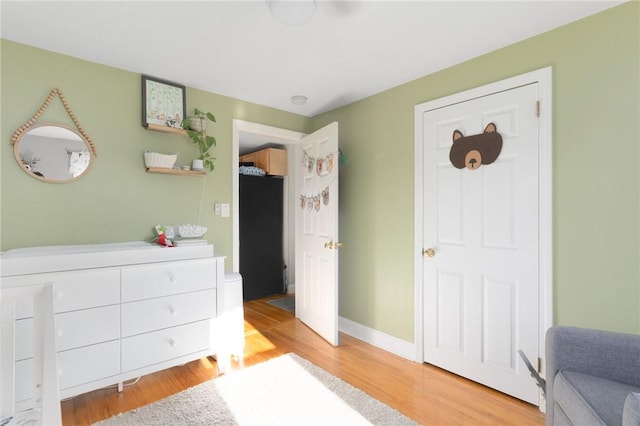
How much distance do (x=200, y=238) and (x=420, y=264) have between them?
178 cm

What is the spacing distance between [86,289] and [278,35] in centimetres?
188

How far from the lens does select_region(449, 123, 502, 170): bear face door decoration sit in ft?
6.73

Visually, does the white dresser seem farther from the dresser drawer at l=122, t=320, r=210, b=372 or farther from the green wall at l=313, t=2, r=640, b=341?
the green wall at l=313, t=2, r=640, b=341

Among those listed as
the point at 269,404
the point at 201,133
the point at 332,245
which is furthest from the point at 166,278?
the point at 332,245

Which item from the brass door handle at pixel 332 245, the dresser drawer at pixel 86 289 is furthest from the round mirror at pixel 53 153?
the brass door handle at pixel 332 245

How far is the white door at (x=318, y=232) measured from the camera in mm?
2816

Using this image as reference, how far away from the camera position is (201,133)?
2.62 metres

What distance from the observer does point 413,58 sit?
218 cm

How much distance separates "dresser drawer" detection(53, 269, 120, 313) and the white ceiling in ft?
4.73

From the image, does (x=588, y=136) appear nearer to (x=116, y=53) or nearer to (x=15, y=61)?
(x=116, y=53)

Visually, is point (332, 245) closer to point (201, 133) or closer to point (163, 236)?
point (163, 236)

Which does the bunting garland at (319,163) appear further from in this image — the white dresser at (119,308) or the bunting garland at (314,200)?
the white dresser at (119,308)

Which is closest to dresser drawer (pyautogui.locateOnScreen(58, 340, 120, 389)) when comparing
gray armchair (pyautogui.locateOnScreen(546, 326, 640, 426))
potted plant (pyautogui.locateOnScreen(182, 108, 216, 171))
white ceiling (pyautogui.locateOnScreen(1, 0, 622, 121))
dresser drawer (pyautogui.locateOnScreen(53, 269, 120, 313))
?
dresser drawer (pyautogui.locateOnScreen(53, 269, 120, 313))

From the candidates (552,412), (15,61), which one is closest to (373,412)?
(552,412)
